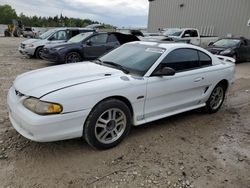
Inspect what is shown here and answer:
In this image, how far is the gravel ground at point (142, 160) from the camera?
2.84 meters

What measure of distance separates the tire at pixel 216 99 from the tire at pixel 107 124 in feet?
7.06

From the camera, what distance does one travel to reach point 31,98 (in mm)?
3016

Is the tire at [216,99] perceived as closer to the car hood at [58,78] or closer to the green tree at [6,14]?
the car hood at [58,78]

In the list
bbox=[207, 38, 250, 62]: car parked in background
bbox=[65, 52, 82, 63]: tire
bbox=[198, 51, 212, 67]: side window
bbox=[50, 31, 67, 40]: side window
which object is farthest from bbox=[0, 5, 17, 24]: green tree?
bbox=[198, 51, 212, 67]: side window

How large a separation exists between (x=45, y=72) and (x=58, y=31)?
938cm

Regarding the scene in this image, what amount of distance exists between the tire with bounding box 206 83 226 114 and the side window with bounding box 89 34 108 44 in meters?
6.59

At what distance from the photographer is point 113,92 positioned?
130 inches

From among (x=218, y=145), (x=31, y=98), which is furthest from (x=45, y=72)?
(x=218, y=145)

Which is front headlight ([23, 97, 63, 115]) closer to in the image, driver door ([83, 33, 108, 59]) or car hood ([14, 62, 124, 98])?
car hood ([14, 62, 124, 98])

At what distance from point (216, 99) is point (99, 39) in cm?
671

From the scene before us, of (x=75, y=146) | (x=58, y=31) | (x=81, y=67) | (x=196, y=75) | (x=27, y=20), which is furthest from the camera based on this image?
(x=27, y=20)

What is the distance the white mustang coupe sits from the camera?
2.95m

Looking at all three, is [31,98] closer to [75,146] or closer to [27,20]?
[75,146]

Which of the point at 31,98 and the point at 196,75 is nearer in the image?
the point at 31,98
